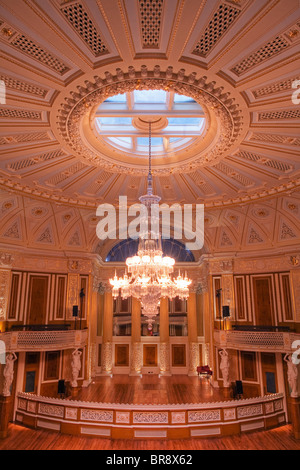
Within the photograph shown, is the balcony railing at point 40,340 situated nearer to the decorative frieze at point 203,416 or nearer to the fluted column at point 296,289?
the decorative frieze at point 203,416

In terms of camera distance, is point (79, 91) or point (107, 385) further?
point (107, 385)

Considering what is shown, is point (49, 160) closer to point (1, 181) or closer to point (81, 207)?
point (1, 181)

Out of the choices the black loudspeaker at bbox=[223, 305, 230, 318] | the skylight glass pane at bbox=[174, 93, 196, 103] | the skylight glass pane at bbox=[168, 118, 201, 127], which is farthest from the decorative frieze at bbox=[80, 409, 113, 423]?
the skylight glass pane at bbox=[174, 93, 196, 103]

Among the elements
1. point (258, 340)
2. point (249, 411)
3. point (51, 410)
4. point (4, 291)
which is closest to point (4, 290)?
point (4, 291)

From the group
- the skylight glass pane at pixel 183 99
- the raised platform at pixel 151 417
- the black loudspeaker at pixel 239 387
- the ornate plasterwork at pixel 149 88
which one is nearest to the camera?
the ornate plasterwork at pixel 149 88

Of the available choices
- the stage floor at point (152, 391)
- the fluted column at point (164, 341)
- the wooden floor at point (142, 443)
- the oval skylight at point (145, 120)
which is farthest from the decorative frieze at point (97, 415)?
the oval skylight at point (145, 120)

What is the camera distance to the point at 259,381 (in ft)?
42.8

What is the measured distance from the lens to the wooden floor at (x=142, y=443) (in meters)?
8.78

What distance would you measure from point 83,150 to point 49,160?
4.32 ft

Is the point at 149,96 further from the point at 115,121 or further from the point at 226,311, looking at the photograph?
the point at 226,311

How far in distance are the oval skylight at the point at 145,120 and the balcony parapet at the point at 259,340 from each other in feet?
25.9

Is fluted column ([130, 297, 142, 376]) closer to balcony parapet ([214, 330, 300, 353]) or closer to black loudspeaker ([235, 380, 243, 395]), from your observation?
balcony parapet ([214, 330, 300, 353])

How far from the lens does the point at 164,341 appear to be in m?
16.7
